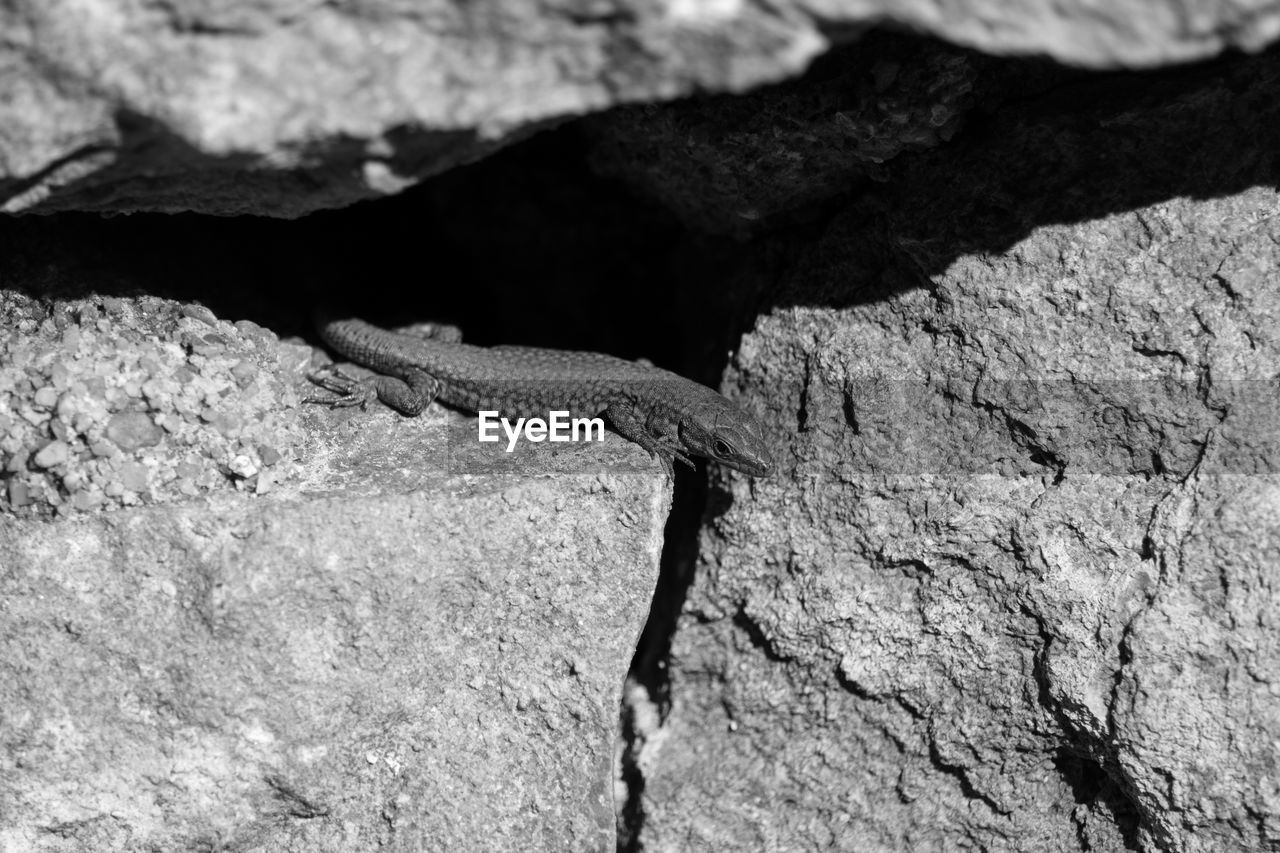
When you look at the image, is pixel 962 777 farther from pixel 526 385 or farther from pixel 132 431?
pixel 132 431

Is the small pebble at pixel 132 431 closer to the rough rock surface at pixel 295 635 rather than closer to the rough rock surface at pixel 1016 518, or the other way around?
the rough rock surface at pixel 295 635

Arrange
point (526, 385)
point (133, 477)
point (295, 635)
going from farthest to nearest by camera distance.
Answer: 1. point (526, 385)
2. point (295, 635)
3. point (133, 477)

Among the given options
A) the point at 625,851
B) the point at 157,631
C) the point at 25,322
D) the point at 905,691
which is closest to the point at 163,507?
the point at 157,631

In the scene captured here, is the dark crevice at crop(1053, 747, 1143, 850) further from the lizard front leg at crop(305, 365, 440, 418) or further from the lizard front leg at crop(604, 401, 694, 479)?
the lizard front leg at crop(305, 365, 440, 418)

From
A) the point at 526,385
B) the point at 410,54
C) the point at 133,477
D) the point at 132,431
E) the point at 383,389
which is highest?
the point at 410,54

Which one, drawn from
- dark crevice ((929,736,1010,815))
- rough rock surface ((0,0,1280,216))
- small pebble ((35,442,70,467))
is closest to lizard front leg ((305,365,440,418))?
small pebble ((35,442,70,467))

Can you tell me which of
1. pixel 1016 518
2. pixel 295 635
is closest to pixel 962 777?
pixel 1016 518

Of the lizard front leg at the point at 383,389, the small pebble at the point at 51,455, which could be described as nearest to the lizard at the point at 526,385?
the lizard front leg at the point at 383,389

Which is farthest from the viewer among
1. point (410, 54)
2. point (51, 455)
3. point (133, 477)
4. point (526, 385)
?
point (526, 385)
